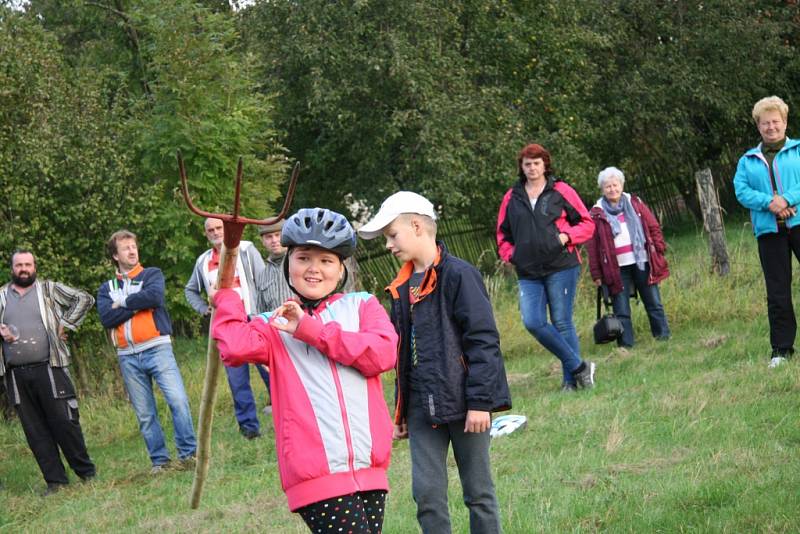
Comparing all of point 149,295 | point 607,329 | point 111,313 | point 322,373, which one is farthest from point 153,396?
point 322,373

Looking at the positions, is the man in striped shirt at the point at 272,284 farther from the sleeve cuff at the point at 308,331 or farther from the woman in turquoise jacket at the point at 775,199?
the sleeve cuff at the point at 308,331

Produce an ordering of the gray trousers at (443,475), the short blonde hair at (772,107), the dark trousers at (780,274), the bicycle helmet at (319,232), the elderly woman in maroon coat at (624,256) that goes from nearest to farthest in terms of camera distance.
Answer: the bicycle helmet at (319,232), the gray trousers at (443,475), the short blonde hair at (772,107), the dark trousers at (780,274), the elderly woman in maroon coat at (624,256)

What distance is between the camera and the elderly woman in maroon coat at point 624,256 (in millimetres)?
11930

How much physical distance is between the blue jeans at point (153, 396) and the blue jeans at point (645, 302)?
467 cm

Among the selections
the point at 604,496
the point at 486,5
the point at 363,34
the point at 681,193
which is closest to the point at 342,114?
the point at 363,34

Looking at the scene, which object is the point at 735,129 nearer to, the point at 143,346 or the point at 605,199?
the point at 605,199

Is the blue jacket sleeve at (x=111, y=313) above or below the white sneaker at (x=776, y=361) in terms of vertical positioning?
above

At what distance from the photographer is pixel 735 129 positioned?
94.1 feet

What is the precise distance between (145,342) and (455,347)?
5.37 m

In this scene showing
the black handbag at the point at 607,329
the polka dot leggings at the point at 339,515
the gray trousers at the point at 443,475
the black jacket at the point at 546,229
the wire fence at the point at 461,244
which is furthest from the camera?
the wire fence at the point at 461,244

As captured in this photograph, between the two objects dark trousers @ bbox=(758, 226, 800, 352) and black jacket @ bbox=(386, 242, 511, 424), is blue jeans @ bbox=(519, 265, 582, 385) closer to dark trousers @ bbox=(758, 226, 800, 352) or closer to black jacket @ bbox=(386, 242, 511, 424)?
dark trousers @ bbox=(758, 226, 800, 352)

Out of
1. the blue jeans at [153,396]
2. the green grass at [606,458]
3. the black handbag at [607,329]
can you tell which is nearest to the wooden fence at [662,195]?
the green grass at [606,458]

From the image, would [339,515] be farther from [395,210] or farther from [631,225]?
[631,225]

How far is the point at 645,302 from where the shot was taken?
12.1 metres
